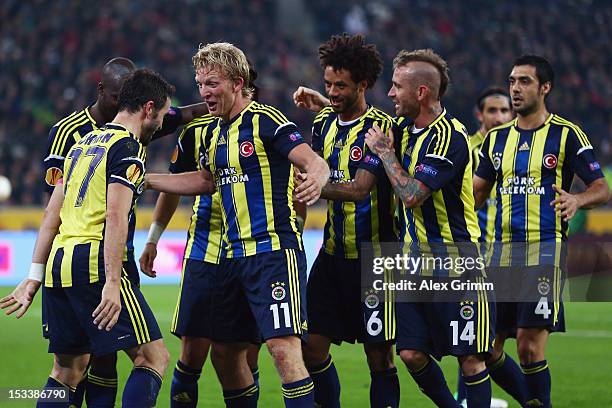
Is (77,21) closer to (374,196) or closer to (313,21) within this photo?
(313,21)

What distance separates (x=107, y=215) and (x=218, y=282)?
1.02 meters

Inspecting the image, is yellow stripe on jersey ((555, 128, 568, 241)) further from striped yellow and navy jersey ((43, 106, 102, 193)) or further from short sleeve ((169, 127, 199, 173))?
striped yellow and navy jersey ((43, 106, 102, 193))

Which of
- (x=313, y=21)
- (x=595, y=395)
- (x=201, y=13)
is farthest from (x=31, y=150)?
(x=595, y=395)

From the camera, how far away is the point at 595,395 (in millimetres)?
7938

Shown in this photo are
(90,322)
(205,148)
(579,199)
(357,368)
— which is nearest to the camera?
(90,322)

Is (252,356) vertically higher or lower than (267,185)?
lower

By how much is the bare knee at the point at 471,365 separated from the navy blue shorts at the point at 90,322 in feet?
5.75

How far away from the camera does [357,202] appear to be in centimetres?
612

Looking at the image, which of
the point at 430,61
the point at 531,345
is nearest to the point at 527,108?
the point at 430,61

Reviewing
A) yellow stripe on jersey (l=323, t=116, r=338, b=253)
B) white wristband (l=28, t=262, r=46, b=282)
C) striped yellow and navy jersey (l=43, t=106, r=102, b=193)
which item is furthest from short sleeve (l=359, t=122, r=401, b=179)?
white wristband (l=28, t=262, r=46, b=282)

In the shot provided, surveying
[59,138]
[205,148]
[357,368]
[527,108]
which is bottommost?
[357,368]

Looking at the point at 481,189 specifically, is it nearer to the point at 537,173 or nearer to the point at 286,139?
the point at 537,173

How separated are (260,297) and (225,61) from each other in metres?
1.28

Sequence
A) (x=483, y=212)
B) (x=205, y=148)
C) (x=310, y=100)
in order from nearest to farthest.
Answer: (x=205, y=148), (x=310, y=100), (x=483, y=212)
